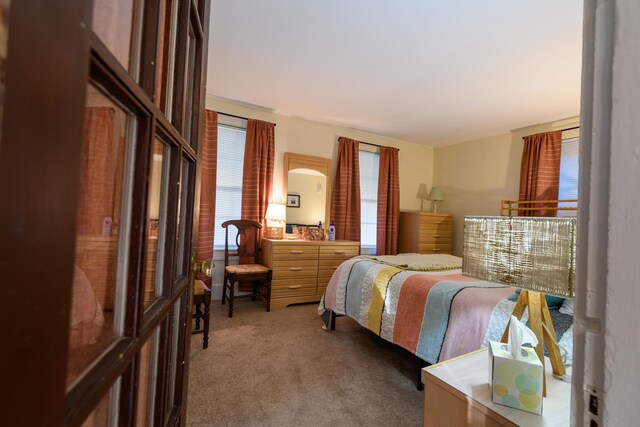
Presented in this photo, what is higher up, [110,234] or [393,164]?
[393,164]

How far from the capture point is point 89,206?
0.33 metres

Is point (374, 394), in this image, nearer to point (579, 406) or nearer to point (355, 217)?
point (579, 406)

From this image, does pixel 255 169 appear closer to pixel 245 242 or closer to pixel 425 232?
pixel 245 242

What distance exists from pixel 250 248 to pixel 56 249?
3.67m

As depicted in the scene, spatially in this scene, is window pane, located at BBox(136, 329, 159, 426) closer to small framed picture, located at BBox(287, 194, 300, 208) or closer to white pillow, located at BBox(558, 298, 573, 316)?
white pillow, located at BBox(558, 298, 573, 316)

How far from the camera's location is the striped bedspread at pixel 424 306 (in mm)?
1657

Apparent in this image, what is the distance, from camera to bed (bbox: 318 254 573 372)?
1.61 m

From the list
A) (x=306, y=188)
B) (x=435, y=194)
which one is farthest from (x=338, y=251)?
(x=435, y=194)

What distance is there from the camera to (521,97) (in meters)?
3.18

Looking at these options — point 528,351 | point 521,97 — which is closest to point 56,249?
point 528,351

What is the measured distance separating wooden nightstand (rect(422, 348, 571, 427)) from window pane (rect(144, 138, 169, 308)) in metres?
0.95

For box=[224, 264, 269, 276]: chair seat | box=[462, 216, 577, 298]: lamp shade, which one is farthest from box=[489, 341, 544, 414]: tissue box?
box=[224, 264, 269, 276]: chair seat

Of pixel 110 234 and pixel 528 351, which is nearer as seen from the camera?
pixel 110 234

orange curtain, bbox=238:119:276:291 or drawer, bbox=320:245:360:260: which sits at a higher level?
orange curtain, bbox=238:119:276:291
